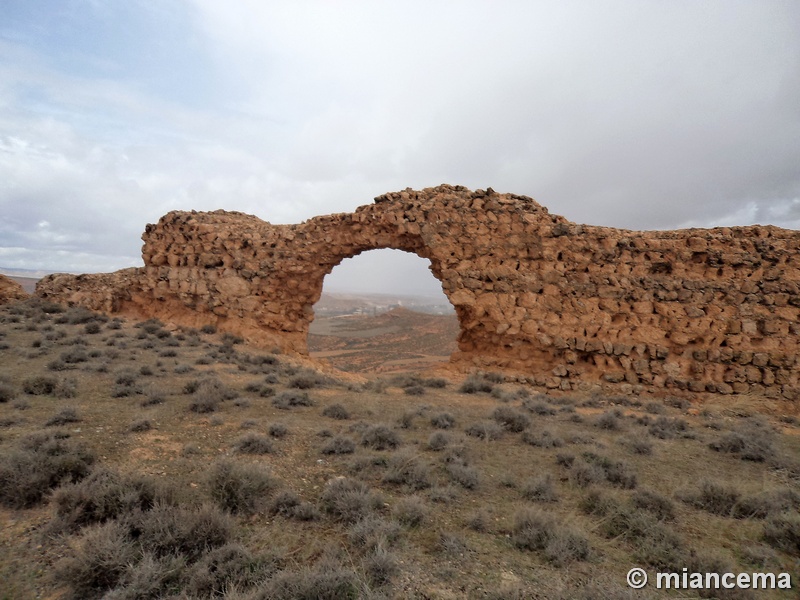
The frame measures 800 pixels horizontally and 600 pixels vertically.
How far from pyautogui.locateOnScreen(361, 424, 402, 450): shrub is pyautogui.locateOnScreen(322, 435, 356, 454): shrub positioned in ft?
0.90

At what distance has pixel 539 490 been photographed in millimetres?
4863

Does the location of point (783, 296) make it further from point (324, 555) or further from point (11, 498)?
point (11, 498)

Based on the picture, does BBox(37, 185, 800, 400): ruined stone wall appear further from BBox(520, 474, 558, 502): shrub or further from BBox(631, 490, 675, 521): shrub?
BBox(520, 474, 558, 502): shrub

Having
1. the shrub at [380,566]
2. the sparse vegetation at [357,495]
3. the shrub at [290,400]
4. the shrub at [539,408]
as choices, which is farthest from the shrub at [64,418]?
the shrub at [539,408]

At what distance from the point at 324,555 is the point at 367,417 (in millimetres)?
4241

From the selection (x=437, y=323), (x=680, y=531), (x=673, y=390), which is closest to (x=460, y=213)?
(x=673, y=390)

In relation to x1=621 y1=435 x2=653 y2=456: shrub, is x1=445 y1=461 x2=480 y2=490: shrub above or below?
above

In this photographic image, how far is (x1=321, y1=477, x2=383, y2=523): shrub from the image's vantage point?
407cm

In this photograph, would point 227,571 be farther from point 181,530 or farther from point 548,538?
point 548,538

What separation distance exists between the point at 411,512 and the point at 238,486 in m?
1.89

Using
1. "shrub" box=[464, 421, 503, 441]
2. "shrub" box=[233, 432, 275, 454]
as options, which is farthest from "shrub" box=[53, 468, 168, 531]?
"shrub" box=[464, 421, 503, 441]

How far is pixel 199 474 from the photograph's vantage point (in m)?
4.82

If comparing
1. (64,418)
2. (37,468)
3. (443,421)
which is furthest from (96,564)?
(443,421)

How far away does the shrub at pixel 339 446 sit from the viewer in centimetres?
577
